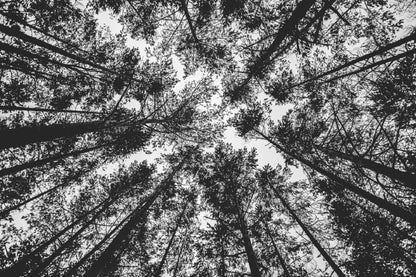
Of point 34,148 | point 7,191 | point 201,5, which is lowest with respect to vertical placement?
point 7,191

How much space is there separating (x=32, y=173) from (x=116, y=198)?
152 inches

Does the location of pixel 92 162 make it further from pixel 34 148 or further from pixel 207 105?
pixel 207 105

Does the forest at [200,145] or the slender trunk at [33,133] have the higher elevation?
the forest at [200,145]

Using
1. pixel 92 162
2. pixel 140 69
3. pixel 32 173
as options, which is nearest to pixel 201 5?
pixel 140 69

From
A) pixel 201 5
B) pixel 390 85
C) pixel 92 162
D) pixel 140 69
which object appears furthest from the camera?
pixel 92 162

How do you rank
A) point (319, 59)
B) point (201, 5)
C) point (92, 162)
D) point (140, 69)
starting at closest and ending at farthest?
point (201, 5) → point (319, 59) → point (140, 69) → point (92, 162)

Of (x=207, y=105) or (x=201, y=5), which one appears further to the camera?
(x=207, y=105)

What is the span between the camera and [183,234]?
11523 millimetres

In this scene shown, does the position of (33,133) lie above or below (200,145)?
below

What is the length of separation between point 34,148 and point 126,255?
279 inches

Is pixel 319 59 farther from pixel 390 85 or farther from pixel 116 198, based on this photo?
pixel 116 198

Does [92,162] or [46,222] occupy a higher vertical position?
[92,162]

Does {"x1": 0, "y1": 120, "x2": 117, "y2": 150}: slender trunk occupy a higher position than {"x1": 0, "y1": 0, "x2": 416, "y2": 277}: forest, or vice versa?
{"x1": 0, "y1": 0, "x2": 416, "y2": 277}: forest

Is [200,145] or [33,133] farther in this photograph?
[200,145]
